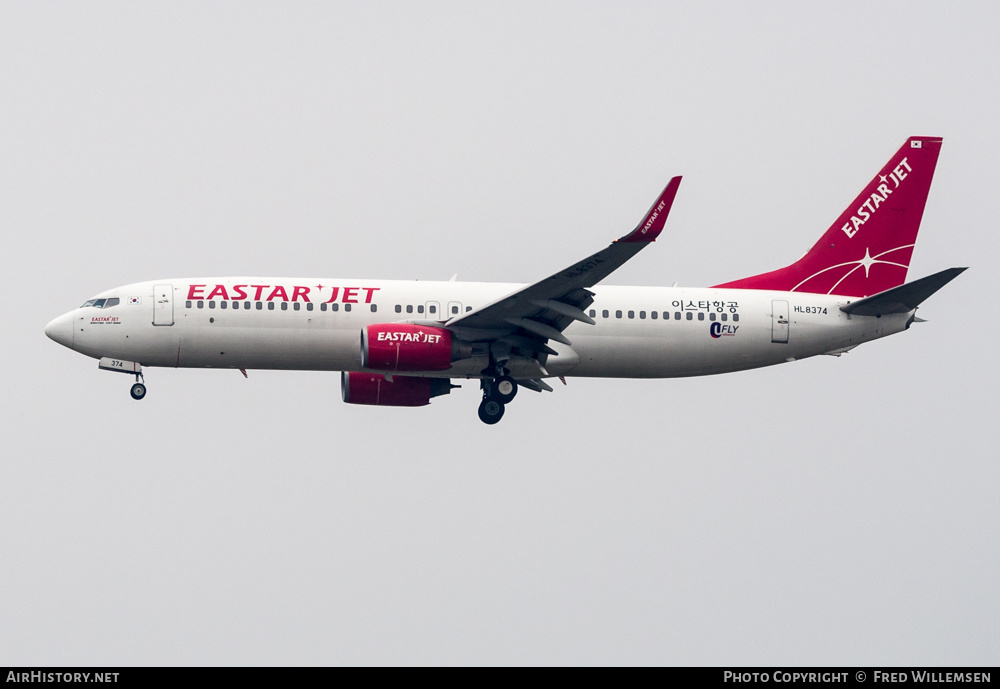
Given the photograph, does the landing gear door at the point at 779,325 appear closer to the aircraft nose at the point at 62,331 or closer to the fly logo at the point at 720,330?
the fly logo at the point at 720,330

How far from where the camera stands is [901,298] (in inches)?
1633

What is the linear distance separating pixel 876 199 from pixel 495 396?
14.2m

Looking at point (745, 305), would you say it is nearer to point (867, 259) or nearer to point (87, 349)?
point (867, 259)

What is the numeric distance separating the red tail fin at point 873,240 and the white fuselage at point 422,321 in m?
1.20

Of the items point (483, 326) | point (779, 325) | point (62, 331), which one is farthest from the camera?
point (779, 325)

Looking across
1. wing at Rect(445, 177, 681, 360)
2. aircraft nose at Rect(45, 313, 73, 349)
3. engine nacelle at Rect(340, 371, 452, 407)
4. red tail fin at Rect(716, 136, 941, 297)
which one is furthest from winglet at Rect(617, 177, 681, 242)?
aircraft nose at Rect(45, 313, 73, 349)

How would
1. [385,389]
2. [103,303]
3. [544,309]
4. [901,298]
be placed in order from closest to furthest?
[544,309]
[103,303]
[901,298]
[385,389]

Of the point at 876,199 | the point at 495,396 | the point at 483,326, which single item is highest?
the point at 876,199

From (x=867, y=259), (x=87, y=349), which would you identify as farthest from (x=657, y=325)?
(x=87, y=349)

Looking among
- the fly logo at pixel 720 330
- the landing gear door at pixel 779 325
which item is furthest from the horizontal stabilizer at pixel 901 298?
the fly logo at pixel 720 330

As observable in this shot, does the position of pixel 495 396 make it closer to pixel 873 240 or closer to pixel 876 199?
pixel 873 240

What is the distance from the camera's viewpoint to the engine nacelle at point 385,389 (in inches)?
1718

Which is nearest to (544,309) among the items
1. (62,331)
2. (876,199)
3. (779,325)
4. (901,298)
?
(779,325)

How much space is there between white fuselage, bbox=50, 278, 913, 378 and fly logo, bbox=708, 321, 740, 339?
0.03 metres
